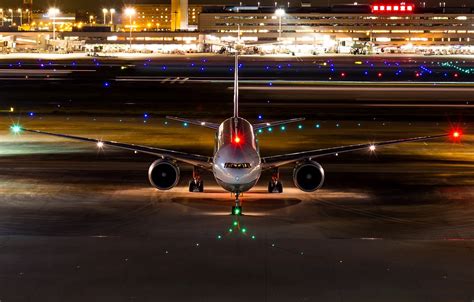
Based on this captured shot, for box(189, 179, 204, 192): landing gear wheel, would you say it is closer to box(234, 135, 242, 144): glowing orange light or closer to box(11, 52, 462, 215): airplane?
box(11, 52, 462, 215): airplane

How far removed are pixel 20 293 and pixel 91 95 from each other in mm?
70194

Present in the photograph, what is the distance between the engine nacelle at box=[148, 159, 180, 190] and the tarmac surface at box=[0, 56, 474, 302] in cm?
71

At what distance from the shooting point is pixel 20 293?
1911 centimetres

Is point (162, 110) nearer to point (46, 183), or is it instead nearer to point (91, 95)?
point (91, 95)

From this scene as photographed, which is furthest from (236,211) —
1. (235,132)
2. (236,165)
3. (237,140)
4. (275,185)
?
(275,185)

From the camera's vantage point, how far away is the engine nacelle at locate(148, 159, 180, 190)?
32781mm

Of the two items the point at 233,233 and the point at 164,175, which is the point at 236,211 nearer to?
the point at 233,233

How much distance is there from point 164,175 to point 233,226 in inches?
225

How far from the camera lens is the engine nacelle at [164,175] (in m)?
32.8

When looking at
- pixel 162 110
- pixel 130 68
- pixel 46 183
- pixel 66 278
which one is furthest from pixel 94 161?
pixel 130 68

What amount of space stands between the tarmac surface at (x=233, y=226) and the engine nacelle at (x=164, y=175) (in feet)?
2.34

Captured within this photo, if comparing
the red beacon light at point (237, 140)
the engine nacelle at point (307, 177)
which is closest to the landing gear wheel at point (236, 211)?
the red beacon light at point (237, 140)

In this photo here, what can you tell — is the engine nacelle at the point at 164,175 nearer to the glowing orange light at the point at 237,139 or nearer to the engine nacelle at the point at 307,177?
the glowing orange light at the point at 237,139

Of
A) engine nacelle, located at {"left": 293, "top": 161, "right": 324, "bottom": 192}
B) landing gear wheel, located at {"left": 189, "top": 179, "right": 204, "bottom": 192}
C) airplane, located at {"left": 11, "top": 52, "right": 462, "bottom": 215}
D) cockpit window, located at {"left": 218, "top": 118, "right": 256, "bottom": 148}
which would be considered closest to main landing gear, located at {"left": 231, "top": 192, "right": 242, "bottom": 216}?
airplane, located at {"left": 11, "top": 52, "right": 462, "bottom": 215}
